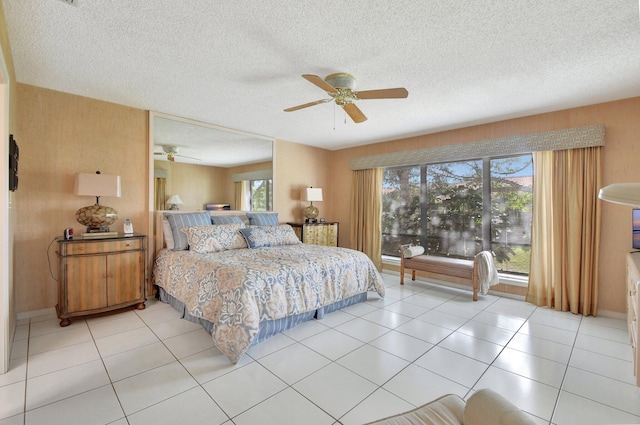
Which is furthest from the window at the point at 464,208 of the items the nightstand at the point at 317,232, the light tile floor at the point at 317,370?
the light tile floor at the point at 317,370

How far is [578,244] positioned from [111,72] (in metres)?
5.32

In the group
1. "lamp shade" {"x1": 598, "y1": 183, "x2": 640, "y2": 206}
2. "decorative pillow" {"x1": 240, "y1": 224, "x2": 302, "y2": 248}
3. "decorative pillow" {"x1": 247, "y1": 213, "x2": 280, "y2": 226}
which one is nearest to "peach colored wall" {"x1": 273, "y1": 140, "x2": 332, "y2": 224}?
"decorative pillow" {"x1": 247, "y1": 213, "x2": 280, "y2": 226}

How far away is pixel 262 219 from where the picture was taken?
15.3 feet

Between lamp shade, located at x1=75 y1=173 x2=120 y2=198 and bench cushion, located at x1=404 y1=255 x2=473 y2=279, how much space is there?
406 centimetres

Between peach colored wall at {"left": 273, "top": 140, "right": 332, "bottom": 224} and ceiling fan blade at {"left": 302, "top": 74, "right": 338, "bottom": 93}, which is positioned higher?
ceiling fan blade at {"left": 302, "top": 74, "right": 338, "bottom": 93}

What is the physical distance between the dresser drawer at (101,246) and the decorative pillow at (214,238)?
54 cm

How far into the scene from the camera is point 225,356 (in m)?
2.37

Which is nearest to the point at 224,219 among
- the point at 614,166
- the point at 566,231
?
the point at 566,231

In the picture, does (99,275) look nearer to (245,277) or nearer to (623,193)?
(245,277)

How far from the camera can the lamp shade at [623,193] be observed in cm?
60

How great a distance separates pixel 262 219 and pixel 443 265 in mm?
2826

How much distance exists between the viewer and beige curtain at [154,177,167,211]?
151 inches

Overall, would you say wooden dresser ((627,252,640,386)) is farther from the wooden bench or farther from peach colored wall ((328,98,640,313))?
the wooden bench

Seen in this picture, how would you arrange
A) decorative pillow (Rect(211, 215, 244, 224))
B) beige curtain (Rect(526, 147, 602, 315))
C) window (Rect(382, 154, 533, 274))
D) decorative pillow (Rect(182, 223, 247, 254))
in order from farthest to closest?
1. decorative pillow (Rect(211, 215, 244, 224))
2. window (Rect(382, 154, 533, 274))
3. decorative pillow (Rect(182, 223, 247, 254))
4. beige curtain (Rect(526, 147, 602, 315))
